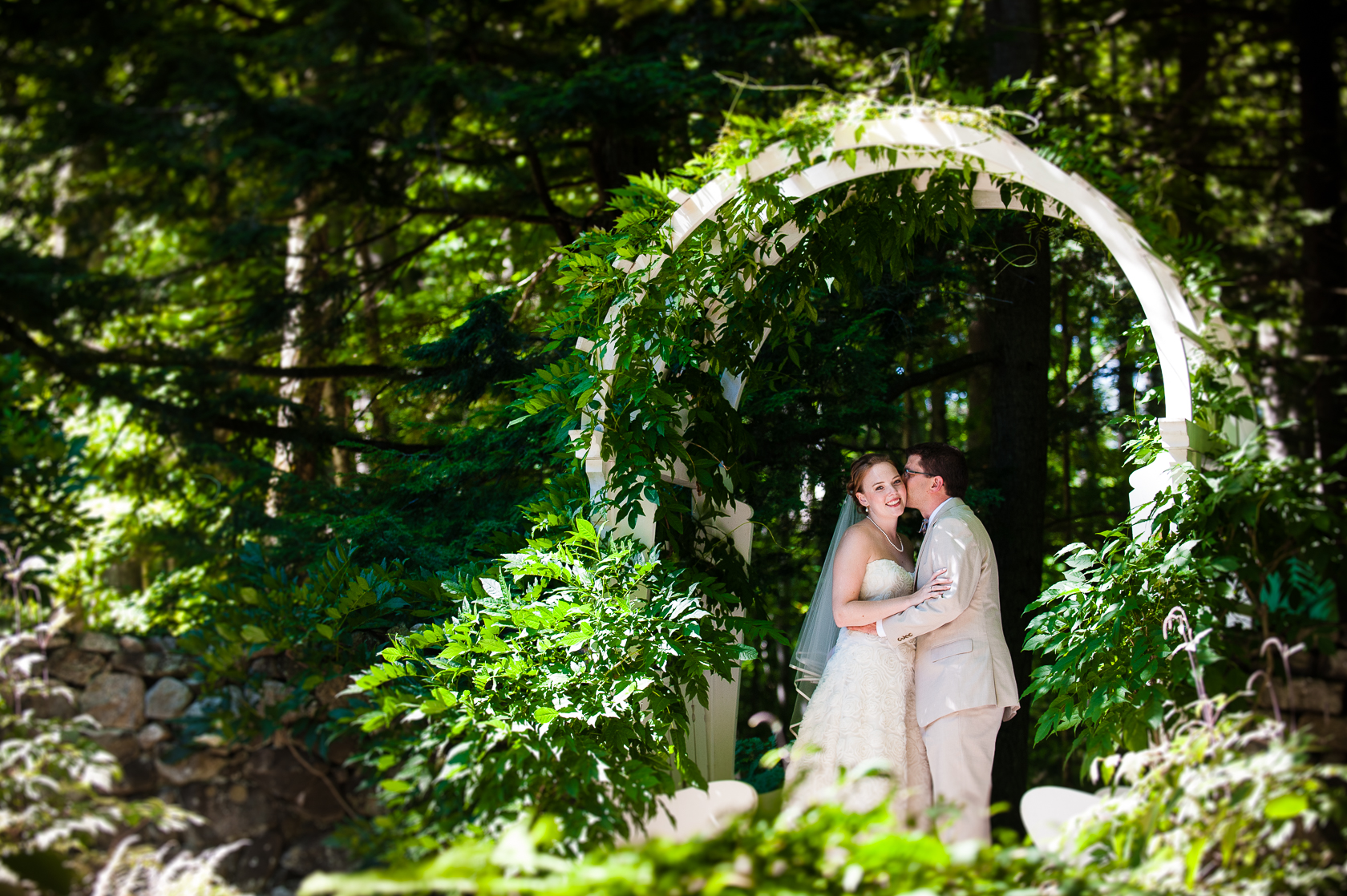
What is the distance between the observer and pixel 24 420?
336 cm

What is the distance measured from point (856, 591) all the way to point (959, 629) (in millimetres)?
406

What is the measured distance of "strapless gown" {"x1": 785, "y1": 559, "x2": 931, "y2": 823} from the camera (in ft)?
11.7

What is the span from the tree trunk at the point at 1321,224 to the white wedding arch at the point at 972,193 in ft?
16.5

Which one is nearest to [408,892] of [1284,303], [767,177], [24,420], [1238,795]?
[1238,795]

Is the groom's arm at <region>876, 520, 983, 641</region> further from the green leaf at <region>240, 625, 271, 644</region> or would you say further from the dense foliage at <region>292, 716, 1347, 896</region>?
the green leaf at <region>240, 625, 271, 644</region>

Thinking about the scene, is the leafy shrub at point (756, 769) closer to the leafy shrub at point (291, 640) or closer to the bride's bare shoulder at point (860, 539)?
the bride's bare shoulder at point (860, 539)

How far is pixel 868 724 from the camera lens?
359cm

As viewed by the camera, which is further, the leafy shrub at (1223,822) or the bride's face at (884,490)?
the bride's face at (884,490)

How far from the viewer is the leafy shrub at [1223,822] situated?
6.86ft

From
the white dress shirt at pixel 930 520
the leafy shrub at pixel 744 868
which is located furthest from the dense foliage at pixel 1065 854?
the white dress shirt at pixel 930 520

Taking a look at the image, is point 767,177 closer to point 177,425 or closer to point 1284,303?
point 177,425

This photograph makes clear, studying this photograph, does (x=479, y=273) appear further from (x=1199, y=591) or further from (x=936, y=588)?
(x=1199, y=591)

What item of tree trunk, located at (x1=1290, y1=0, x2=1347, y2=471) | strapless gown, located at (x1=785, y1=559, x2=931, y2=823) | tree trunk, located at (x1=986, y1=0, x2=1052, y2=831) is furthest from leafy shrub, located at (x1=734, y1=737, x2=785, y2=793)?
tree trunk, located at (x1=1290, y1=0, x2=1347, y2=471)

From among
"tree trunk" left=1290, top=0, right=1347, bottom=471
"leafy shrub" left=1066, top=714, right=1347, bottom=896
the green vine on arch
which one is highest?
"tree trunk" left=1290, top=0, right=1347, bottom=471
